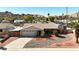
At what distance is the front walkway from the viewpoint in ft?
8.84

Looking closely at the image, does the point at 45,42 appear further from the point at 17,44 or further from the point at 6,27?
the point at 6,27

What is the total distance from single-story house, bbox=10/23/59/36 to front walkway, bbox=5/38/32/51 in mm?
89

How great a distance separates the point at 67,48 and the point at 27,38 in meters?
0.63

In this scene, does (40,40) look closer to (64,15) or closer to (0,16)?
(64,15)

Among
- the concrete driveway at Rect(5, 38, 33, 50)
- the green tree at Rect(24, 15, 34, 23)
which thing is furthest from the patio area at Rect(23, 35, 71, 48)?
the green tree at Rect(24, 15, 34, 23)

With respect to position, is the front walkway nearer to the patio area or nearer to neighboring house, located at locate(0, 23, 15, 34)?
the patio area

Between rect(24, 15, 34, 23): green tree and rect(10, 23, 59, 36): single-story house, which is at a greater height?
rect(24, 15, 34, 23): green tree

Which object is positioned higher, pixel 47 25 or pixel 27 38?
pixel 47 25

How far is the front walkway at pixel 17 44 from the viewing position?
2693 millimetres

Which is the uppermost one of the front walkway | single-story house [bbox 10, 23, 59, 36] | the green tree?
the green tree

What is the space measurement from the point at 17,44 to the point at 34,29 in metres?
0.34
